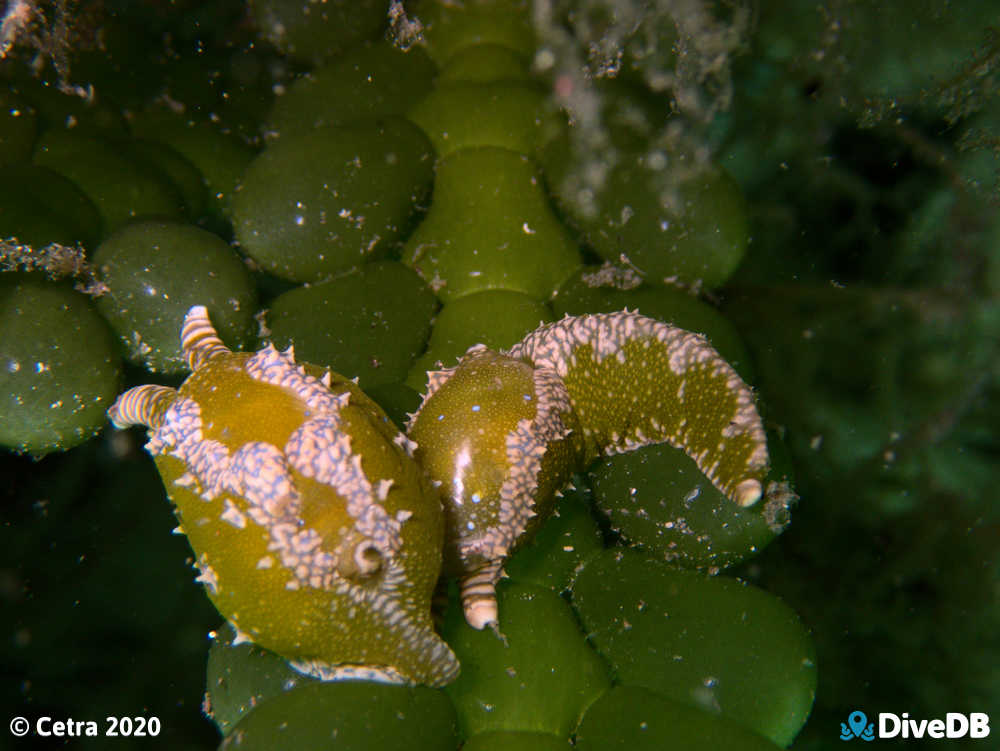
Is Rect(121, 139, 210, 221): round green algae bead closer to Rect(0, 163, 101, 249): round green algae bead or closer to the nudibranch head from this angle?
Rect(0, 163, 101, 249): round green algae bead

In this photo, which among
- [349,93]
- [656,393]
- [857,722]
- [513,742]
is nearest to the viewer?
[513,742]

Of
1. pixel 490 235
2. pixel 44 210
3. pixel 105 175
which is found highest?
pixel 105 175

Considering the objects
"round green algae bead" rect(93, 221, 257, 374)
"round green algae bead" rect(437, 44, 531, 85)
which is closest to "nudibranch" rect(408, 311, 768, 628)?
"round green algae bead" rect(93, 221, 257, 374)

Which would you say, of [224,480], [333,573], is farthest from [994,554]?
[224,480]

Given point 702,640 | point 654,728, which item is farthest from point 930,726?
point 654,728

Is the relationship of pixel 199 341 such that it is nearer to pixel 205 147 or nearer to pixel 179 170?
pixel 179 170

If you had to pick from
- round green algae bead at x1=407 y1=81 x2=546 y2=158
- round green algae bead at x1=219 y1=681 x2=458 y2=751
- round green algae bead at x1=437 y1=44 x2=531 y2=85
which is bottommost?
round green algae bead at x1=219 y1=681 x2=458 y2=751

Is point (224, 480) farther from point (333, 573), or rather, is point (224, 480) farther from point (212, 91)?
point (212, 91)
